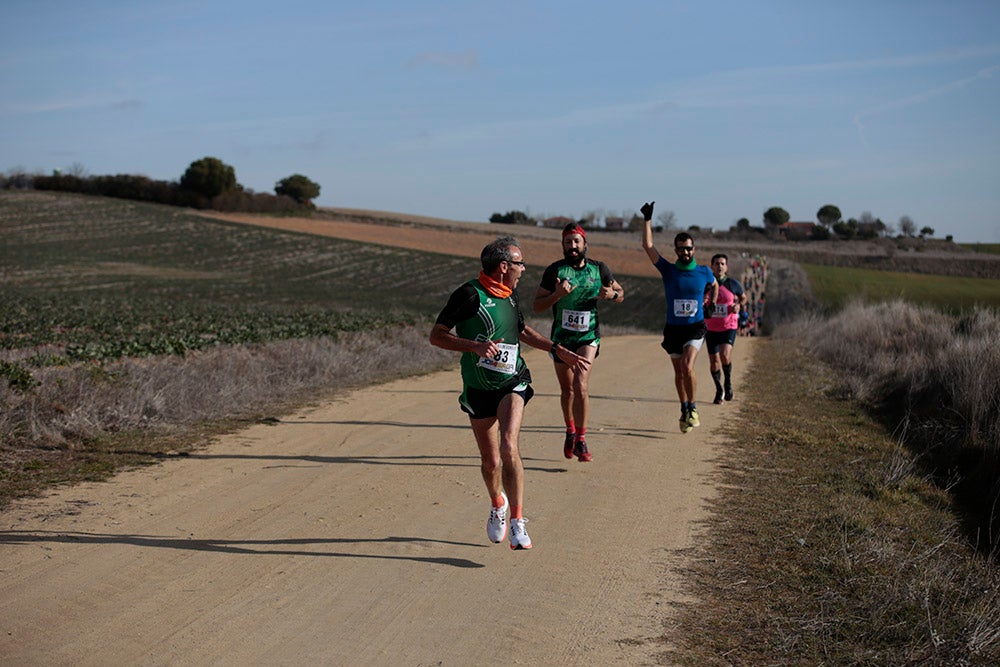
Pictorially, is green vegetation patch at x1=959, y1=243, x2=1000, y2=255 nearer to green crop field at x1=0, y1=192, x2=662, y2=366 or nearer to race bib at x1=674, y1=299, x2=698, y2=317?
green crop field at x1=0, y1=192, x2=662, y2=366

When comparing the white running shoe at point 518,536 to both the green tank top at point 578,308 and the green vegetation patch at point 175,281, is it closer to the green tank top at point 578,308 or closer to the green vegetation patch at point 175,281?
the green tank top at point 578,308

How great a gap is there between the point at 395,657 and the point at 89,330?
21096 millimetres

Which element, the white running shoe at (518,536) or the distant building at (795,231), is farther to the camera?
the distant building at (795,231)

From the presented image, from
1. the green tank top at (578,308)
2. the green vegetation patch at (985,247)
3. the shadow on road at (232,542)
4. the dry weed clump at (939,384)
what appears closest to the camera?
the shadow on road at (232,542)

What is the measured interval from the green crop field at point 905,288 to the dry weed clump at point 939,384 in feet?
3.61

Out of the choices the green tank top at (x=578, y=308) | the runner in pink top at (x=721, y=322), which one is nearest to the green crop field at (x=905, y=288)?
A: the runner in pink top at (x=721, y=322)

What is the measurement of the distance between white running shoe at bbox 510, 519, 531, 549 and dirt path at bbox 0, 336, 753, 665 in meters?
0.12

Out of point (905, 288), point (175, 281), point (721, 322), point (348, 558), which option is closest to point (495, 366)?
point (348, 558)

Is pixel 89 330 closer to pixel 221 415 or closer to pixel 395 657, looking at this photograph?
pixel 221 415

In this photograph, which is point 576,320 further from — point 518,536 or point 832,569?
point 832,569

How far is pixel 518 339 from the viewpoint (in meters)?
7.01

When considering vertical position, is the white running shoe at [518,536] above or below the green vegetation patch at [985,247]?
below

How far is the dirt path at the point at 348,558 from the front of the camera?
17.1 ft

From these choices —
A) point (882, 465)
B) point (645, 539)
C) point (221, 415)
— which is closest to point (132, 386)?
point (221, 415)
